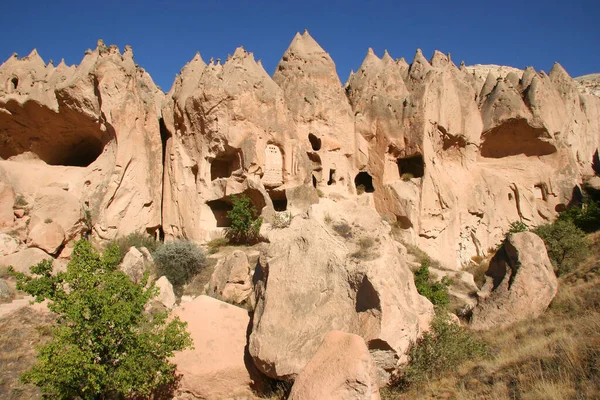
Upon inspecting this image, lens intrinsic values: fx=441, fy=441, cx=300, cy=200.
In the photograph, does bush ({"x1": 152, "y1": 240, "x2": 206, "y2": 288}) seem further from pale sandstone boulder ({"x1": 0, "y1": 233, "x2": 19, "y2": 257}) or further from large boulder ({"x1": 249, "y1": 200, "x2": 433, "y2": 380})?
large boulder ({"x1": 249, "y1": 200, "x2": 433, "y2": 380})

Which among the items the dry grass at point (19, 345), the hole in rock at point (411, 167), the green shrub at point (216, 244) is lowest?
the dry grass at point (19, 345)

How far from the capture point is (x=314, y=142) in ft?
52.1

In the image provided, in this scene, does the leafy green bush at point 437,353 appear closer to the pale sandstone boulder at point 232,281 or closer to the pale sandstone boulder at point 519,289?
the pale sandstone boulder at point 519,289

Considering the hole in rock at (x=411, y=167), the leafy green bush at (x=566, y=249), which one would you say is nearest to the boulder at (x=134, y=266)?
the leafy green bush at (x=566, y=249)

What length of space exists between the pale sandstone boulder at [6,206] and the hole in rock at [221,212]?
17.3 feet

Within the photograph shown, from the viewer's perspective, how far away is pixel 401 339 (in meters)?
5.24

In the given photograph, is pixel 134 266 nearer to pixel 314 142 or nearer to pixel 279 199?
pixel 279 199

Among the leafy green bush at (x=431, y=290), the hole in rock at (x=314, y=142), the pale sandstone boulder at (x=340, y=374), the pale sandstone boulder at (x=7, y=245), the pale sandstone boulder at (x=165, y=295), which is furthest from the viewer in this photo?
the hole in rock at (x=314, y=142)

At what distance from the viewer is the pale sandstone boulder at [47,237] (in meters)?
10.6

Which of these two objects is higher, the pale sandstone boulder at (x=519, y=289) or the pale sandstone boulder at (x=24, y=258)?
the pale sandstone boulder at (x=24, y=258)

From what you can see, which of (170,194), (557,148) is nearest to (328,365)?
(170,194)

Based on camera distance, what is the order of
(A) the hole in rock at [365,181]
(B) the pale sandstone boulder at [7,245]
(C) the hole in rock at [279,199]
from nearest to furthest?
(B) the pale sandstone boulder at [7,245]
(C) the hole in rock at [279,199]
(A) the hole in rock at [365,181]

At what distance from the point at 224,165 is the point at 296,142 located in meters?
2.46

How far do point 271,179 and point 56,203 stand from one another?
19.7 feet
